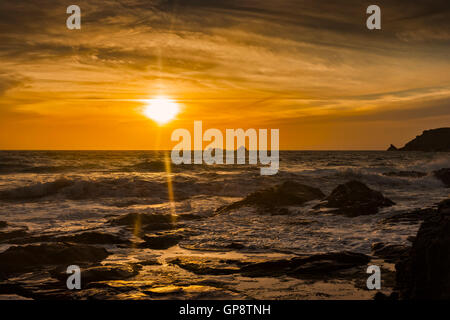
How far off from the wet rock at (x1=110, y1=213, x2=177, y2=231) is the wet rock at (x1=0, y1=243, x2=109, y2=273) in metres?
3.72

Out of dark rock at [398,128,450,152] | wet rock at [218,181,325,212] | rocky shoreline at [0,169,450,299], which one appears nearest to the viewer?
rocky shoreline at [0,169,450,299]

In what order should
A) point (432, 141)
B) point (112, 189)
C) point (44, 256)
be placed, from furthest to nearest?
point (432, 141) < point (112, 189) < point (44, 256)

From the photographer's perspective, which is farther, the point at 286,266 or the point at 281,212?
the point at 281,212

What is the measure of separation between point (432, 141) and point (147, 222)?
170478 mm

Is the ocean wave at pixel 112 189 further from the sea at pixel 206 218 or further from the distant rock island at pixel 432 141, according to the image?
the distant rock island at pixel 432 141

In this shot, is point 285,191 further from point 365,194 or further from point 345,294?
point 345,294

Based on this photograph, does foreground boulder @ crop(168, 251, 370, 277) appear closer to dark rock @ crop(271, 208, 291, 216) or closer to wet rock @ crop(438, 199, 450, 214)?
wet rock @ crop(438, 199, 450, 214)

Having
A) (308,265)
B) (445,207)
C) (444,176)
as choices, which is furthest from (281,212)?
(444,176)

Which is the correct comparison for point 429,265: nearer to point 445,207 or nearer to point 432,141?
point 445,207

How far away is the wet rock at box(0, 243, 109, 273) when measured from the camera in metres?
7.54

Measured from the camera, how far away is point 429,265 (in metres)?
5.04

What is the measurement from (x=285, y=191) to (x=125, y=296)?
1191 centimetres

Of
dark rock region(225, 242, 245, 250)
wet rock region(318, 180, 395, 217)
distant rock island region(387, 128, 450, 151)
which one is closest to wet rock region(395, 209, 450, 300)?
dark rock region(225, 242, 245, 250)

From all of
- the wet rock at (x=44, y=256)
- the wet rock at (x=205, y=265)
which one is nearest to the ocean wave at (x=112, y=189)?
the wet rock at (x=44, y=256)
